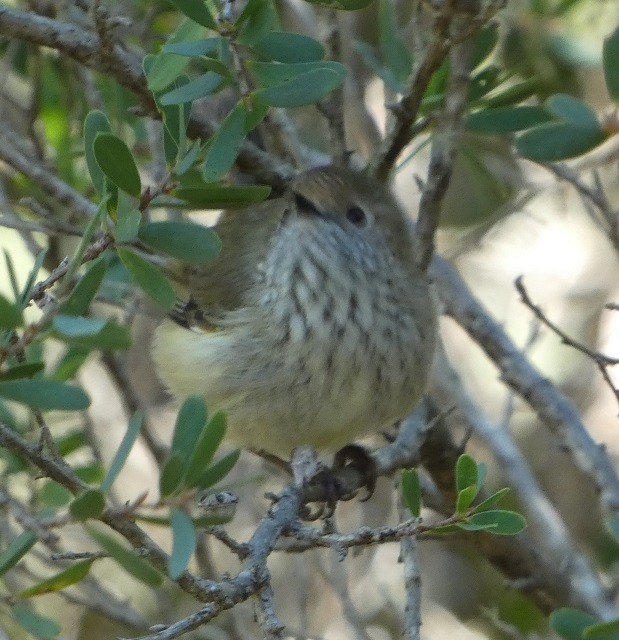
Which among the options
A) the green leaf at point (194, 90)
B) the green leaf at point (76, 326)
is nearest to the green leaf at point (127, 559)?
the green leaf at point (76, 326)

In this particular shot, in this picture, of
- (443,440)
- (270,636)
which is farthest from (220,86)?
(443,440)

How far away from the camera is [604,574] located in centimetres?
370

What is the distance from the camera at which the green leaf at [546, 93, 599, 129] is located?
2.06 metres

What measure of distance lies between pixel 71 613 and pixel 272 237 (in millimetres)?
1969

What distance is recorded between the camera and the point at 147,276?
1463 mm

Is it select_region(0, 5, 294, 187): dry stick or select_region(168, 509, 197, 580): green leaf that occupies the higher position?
select_region(0, 5, 294, 187): dry stick

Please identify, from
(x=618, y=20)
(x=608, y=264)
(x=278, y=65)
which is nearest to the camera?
(x=278, y=65)

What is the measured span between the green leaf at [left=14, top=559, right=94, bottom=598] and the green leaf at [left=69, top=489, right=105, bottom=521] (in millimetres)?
144

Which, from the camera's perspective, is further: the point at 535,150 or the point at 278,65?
the point at 535,150

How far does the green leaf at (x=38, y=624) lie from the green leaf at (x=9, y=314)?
57 cm

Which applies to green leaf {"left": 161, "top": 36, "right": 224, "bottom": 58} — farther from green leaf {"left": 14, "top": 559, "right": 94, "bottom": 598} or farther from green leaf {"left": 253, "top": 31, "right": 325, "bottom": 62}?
green leaf {"left": 14, "top": 559, "right": 94, "bottom": 598}

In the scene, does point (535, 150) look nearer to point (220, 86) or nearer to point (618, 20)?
point (220, 86)

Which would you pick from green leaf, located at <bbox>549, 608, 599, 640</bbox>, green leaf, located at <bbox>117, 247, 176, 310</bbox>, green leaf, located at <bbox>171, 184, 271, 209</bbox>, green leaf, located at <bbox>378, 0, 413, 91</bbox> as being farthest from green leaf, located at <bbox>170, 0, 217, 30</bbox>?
green leaf, located at <bbox>549, 608, 599, 640</bbox>

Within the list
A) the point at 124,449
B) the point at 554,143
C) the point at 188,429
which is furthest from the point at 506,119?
the point at 124,449
